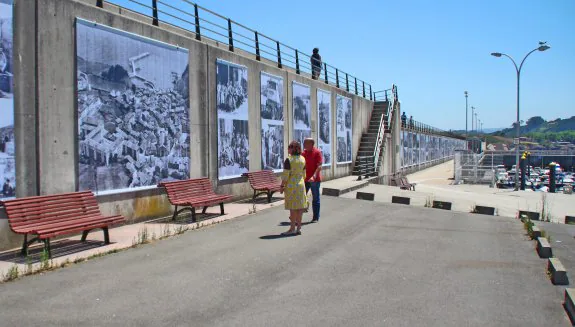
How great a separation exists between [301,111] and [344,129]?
557cm

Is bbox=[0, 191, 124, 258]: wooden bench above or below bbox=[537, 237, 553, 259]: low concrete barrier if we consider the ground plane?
above

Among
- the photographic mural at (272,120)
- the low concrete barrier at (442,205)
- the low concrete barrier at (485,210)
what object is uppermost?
the photographic mural at (272,120)

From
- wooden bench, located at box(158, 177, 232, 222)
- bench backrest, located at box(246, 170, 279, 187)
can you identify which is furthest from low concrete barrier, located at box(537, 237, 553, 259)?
bench backrest, located at box(246, 170, 279, 187)

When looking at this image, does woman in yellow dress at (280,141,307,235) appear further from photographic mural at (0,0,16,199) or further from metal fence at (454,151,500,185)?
metal fence at (454,151,500,185)

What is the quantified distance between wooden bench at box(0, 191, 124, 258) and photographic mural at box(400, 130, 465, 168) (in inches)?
1214

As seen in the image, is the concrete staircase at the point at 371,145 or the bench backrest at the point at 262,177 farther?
the concrete staircase at the point at 371,145

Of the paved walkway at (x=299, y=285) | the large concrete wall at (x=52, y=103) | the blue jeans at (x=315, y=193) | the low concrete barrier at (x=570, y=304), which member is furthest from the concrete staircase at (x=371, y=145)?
the low concrete barrier at (x=570, y=304)

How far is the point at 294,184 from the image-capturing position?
9281 mm

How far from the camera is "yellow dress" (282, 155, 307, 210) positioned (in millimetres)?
9227

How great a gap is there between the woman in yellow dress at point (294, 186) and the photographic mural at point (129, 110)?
3028 millimetres

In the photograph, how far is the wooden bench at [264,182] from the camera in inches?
Result: 550

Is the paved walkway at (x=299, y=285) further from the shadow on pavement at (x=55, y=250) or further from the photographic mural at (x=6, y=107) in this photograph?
the photographic mural at (x=6, y=107)

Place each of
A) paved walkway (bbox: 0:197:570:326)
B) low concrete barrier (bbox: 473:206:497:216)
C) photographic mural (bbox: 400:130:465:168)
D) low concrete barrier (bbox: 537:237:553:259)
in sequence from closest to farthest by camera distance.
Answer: paved walkway (bbox: 0:197:570:326) < low concrete barrier (bbox: 537:237:553:259) < low concrete barrier (bbox: 473:206:497:216) < photographic mural (bbox: 400:130:465:168)

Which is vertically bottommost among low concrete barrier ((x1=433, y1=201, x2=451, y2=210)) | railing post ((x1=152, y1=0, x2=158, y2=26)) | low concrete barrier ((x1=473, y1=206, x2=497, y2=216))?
low concrete barrier ((x1=473, y1=206, x2=497, y2=216))
